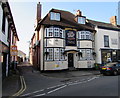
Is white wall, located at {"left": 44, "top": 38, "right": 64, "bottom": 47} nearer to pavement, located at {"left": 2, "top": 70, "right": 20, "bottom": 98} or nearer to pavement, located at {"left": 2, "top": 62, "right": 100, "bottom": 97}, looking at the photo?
pavement, located at {"left": 2, "top": 62, "right": 100, "bottom": 97}

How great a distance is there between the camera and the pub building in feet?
51.5

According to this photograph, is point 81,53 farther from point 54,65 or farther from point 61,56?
point 54,65

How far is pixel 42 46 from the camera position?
1580cm

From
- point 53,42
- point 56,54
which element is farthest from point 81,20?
point 56,54

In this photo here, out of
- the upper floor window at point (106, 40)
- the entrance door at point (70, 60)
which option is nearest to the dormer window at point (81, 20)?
the upper floor window at point (106, 40)

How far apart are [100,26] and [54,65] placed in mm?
10814

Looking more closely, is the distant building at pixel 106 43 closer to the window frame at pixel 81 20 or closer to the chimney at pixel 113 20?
the window frame at pixel 81 20

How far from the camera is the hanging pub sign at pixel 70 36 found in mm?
17139

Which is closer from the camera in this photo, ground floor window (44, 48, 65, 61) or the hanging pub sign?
ground floor window (44, 48, 65, 61)

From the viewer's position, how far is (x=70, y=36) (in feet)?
57.1

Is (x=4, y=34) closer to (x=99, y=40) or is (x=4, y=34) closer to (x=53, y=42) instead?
(x=53, y=42)

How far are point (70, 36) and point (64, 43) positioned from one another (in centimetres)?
157

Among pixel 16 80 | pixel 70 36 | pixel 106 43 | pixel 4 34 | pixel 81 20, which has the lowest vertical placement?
pixel 16 80

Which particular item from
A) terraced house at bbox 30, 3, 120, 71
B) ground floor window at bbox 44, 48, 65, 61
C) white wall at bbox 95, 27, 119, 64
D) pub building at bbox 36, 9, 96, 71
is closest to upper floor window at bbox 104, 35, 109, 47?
terraced house at bbox 30, 3, 120, 71
